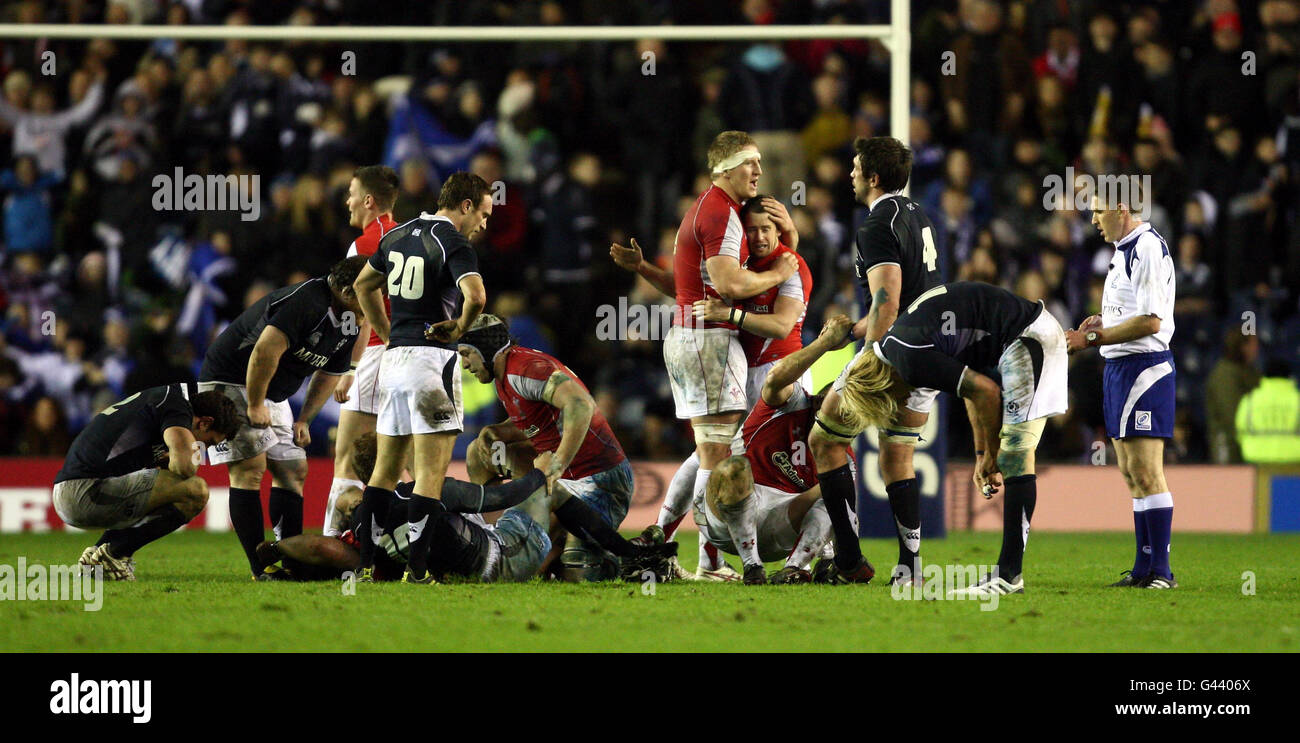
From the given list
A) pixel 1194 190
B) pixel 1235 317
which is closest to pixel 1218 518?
pixel 1235 317

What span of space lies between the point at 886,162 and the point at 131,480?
4.43 metres

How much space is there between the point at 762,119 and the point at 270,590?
328 inches

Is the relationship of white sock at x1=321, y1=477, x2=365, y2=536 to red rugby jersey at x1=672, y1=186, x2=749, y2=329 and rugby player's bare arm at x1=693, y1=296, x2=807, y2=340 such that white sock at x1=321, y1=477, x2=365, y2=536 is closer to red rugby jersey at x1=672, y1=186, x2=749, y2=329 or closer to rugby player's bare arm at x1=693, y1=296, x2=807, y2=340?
red rugby jersey at x1=672, y1=186, x2=749, y2=329

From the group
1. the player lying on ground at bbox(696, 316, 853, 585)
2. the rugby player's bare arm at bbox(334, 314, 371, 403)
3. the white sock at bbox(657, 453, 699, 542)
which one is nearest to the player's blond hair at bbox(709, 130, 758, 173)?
the player lying on ground at bbox(696, 316, 853, 585)

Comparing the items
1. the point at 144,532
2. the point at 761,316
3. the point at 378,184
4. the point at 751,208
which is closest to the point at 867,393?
the point at 761,316

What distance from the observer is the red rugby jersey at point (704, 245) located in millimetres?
8133

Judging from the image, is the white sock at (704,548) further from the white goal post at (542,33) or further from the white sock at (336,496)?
the white goal post at (542,33)

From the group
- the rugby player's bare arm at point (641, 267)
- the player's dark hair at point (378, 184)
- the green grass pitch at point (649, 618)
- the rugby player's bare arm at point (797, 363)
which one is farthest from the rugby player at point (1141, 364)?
the player's dark hair at point (378, 184)

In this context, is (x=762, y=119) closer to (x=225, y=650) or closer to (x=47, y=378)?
(x=47, y=378)

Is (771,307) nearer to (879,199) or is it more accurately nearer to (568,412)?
(879,199)

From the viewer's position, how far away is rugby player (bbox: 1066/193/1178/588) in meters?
7.72

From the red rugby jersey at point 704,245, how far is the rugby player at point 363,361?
1.77m

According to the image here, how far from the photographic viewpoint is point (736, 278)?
8.05m

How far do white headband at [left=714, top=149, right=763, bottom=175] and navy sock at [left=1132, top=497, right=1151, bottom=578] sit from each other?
264cm
